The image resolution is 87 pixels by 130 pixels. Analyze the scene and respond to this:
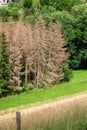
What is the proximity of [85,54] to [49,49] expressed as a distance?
11894 millimetres

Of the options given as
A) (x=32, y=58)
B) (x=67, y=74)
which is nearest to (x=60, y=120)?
(x=32, y=58)

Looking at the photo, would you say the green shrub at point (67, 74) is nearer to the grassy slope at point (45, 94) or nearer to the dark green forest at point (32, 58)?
the dark green forest at point (32, 58)

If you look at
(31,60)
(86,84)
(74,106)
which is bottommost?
(86,84)

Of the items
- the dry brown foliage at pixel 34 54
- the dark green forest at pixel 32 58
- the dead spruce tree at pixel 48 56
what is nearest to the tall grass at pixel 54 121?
the dark green forest at pixel 32 58

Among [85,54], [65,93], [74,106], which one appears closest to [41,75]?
[65,93]

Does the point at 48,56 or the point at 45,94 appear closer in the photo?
the point at 45,94

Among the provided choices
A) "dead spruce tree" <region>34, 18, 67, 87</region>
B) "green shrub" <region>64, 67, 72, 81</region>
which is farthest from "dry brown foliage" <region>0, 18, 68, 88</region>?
"green shrub" <region>64, 67, 72, 81</region>

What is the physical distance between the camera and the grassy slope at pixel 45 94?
34.1 m

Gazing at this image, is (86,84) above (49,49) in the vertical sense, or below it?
below

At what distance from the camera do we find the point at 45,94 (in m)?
37.3

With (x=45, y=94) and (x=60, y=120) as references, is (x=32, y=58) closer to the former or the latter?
(x=45, y=94)

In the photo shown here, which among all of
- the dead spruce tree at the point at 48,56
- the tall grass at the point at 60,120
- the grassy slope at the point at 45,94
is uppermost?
the tall grass at the point at 60,120

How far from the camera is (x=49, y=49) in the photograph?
42.0m

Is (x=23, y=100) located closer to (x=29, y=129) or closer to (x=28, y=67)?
(x=28, y=67)
